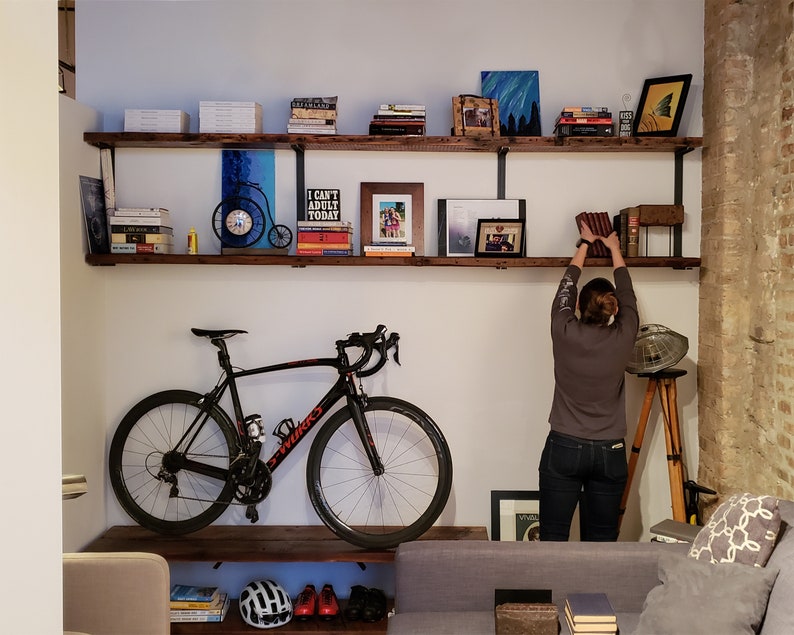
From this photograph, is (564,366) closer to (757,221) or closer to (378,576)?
(757,221)

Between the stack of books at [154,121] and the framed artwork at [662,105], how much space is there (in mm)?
2422

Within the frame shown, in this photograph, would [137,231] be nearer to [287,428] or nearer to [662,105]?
[287,428]

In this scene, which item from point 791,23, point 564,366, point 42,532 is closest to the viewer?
point 42,532

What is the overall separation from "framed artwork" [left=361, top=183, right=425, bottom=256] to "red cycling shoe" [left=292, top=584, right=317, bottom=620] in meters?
1.88

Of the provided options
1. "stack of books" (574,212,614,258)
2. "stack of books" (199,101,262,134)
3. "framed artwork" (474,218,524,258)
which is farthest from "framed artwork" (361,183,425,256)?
"stack of books" (574,212,614,258)

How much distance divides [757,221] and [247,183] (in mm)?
2587

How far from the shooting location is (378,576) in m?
4.13

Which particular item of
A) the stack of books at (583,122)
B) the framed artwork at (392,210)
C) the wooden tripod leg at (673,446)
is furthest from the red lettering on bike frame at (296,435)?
the stack of books at (583,122)

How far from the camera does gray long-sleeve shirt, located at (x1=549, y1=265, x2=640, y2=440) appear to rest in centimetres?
342

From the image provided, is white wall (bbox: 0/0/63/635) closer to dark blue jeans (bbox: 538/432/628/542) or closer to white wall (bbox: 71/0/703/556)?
dark blue jeans (bbox: 538/432/628/542)

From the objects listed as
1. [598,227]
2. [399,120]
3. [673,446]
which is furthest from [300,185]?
[673,446]

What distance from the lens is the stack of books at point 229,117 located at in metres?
3.93

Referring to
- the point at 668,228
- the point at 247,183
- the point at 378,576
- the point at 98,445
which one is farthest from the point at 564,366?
the point at 98,445

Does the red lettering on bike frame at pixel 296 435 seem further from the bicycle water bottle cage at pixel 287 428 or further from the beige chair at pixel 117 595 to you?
the beige chair at pixel 117 595
